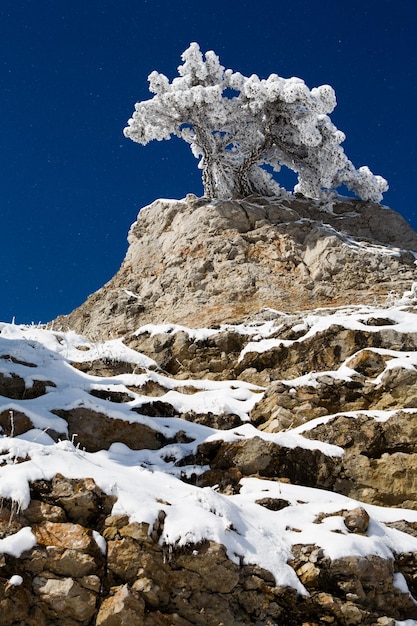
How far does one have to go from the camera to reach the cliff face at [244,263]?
17266 millimetres

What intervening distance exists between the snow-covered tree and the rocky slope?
8077 millimetres

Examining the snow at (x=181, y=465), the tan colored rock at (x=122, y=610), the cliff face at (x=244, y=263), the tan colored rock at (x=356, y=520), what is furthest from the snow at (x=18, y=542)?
the cliff face at (x=244, y=263)

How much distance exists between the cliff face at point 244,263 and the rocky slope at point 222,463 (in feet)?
0.56

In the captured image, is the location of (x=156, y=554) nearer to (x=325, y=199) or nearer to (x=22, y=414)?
(x=22, y=414)

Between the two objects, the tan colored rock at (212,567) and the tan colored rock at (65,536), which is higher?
the tan colored rock at (65,536)

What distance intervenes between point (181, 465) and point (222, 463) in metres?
0.65

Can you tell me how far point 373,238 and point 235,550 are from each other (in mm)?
17505

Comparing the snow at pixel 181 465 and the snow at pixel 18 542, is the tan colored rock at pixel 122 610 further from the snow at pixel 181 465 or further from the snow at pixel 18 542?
the snow at pixel 18 542

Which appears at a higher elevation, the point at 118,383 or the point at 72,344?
the point at 72,344

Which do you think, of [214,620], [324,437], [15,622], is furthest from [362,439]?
[15,622]

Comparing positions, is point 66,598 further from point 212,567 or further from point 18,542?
point 212,567

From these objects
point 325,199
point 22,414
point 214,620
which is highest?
point 325,199

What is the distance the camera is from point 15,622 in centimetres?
504

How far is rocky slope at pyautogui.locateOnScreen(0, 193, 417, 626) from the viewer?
5.55 metres
